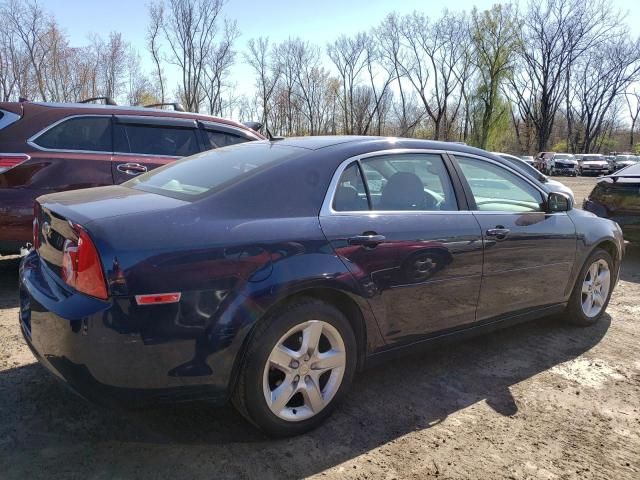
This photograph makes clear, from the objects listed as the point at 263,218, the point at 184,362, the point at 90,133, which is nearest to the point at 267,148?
the point at 263,218

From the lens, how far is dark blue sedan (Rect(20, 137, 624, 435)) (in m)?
2.20

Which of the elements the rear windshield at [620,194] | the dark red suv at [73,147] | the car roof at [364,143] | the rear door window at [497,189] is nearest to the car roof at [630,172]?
the rear windshield at [620,194]

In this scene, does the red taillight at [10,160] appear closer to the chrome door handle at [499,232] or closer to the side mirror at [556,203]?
the chrome door handle at [499,232]

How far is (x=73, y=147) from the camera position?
4957mm

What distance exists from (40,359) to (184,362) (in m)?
0.77

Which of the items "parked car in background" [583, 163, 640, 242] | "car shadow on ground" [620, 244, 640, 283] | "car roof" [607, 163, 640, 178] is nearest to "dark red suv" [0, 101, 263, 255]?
"car shadow on ground" [620, 244, 640, 283]

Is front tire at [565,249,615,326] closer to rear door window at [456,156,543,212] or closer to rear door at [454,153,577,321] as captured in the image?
rear door at [454,153,577,321]

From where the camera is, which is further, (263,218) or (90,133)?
(90,133)

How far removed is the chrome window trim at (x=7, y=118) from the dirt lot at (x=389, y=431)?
6.60 ft

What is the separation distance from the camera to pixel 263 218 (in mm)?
2525

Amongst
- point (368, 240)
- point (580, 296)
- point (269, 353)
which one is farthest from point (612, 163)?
point (269, 353)

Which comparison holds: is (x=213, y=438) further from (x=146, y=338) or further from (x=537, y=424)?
(x=537, y=424)

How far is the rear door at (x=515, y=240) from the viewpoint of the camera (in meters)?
3.46

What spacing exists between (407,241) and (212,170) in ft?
3.93
